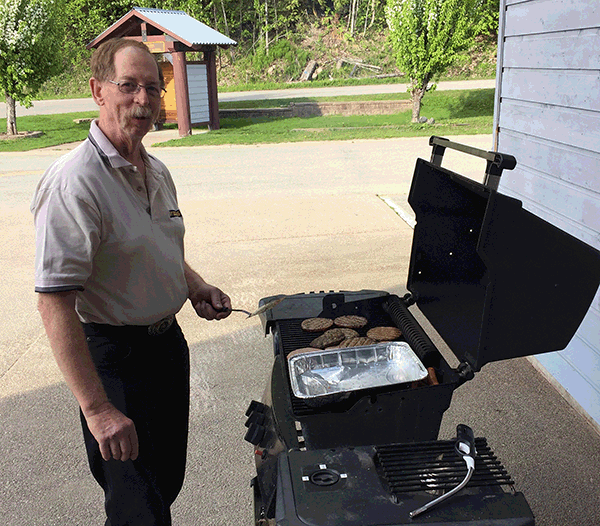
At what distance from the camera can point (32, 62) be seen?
1536cm

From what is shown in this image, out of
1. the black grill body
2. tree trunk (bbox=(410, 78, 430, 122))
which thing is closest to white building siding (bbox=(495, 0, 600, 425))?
the black grill body

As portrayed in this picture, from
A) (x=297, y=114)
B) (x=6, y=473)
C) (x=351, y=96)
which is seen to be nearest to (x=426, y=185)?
(x=6, y=473)

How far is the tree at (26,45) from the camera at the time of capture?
14758mm

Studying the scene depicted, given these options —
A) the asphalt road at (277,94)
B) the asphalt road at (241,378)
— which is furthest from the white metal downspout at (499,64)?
the asphalt road at (277,94)

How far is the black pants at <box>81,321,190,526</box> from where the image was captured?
2.08 metres

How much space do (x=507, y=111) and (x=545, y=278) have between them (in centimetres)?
287

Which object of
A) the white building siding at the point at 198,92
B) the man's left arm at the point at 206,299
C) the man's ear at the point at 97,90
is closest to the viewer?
the man's ear at the point at 97,90

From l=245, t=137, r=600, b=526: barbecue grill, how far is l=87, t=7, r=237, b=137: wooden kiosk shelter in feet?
46.3

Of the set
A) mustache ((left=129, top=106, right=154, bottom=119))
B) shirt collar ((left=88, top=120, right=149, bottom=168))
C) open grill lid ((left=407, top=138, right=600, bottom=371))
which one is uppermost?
mustache ((left=129, top=106, right=154, bottom=119))

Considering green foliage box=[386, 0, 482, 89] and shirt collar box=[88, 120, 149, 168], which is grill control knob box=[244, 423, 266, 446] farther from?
green foliage box=[386, 0, 482, 89]

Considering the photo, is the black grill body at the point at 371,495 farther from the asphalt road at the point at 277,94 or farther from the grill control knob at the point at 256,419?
the asphalt road at the point at 277,94

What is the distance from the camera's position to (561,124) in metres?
3.46

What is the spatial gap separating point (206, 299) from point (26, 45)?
597 inches

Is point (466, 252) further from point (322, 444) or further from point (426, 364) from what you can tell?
point (322, 444)
